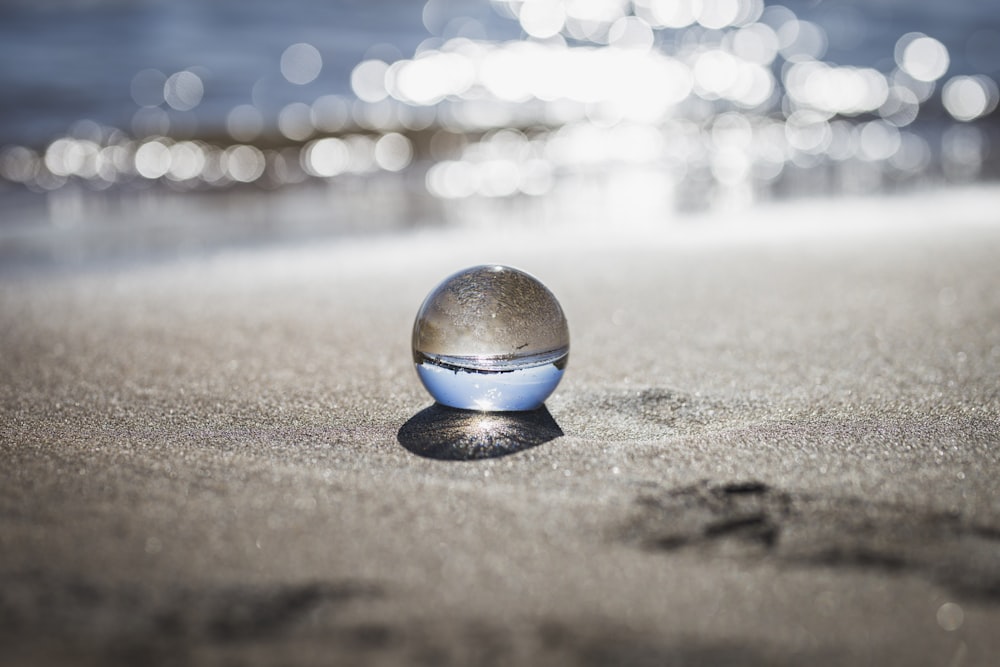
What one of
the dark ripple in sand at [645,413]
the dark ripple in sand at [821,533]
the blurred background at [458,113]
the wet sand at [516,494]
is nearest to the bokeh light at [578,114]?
the blurred background at [458,113]

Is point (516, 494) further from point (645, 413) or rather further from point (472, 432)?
point (645, 413)

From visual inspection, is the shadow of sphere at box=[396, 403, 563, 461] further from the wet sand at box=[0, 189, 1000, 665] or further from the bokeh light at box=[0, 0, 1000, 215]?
the bokeh light at box=[0, 0, 1000, 215]

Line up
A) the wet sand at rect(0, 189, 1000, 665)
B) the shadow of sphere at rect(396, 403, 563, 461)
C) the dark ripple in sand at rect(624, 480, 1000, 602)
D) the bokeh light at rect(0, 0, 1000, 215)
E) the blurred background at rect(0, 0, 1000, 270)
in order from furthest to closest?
the bokeh light at rect(0, 0, 1000, 215), the blurred background at rect(0, 0, 1000, 270), the shadow of sphere at rect(396, 403, 563, 461), the dark ripple in sand at rect(624, 480, 1000, 602), the wet sand at rect(0, 189, 1000, 665)

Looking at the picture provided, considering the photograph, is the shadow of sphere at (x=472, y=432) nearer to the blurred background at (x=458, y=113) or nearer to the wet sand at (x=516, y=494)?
the wet sand at (x=516, y=494)

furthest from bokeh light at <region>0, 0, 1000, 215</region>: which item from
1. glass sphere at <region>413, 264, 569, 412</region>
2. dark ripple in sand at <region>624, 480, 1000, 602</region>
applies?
dark ripple in sand at <region>624, 480, 1000, 602</region>

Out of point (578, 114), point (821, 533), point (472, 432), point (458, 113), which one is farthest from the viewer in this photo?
point (458, 113)

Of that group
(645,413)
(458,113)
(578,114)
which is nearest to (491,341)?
(645,413)
